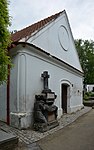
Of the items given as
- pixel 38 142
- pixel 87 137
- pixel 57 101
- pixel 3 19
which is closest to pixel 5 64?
pixel 3 19

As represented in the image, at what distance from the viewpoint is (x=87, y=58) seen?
130ft

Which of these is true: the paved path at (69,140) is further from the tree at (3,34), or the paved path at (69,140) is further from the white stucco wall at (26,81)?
the tree at (3,34)

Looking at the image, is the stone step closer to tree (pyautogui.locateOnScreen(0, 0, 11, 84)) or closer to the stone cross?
tree (pyautogui.locateOnScreen(0, 0, 11, 84))

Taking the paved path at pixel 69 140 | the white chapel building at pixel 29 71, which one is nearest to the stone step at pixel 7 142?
the paved path at pixel 69 140

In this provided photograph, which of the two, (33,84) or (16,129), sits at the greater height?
(33,84)

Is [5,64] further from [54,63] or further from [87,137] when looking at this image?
[54,63]

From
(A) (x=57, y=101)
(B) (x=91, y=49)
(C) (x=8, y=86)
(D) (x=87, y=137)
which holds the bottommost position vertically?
(D) (x=87, y=137)

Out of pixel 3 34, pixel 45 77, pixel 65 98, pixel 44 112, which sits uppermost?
pixel 3 34

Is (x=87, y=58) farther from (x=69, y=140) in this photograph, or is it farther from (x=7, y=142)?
(x=7, y=142)

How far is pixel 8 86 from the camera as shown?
10.2 m

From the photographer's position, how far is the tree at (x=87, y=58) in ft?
128

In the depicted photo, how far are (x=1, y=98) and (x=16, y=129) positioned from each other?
182 centimetres

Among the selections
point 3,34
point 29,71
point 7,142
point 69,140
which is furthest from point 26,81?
point 3,34

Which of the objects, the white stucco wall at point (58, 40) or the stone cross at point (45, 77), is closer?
the stone cross at point (45, 77)
